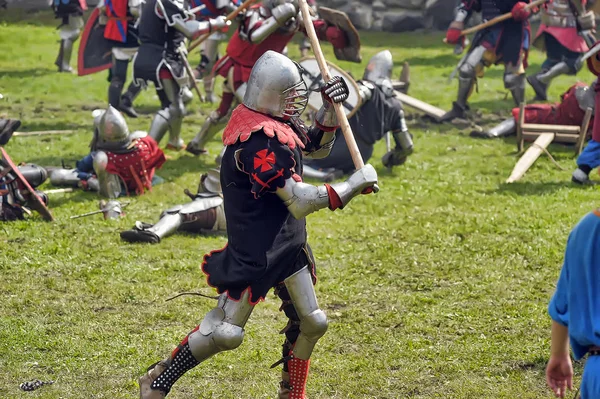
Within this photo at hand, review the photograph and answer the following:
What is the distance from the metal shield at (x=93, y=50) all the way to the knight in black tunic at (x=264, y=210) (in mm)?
7686

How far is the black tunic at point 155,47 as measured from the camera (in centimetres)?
984

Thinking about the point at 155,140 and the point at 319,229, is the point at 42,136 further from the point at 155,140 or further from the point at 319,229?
the point at 319,229

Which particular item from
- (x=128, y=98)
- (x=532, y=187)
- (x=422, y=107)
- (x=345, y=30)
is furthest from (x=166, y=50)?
(x=422, y=107)

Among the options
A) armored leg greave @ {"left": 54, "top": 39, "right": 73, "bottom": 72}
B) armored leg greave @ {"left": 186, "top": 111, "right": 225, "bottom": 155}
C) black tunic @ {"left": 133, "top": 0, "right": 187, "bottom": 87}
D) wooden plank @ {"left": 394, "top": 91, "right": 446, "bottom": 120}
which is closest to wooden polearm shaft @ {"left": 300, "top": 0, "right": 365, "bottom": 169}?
black tunic @ {"left": 133, "top": 0, "right": 187, "bottom": 87}

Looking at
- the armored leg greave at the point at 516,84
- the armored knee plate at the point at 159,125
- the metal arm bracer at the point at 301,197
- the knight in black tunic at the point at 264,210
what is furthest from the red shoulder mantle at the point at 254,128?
the armored leg greave at the point at 516,84

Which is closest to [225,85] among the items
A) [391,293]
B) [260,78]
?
[391,293]

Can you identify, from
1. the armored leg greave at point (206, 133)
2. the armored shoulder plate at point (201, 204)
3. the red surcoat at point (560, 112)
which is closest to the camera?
the armored shoulder plate at point (201, 204)

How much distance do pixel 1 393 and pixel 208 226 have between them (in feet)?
10.1

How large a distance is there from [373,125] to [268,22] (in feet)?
5.04

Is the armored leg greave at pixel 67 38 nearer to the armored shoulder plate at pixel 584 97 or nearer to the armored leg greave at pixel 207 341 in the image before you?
the armored shoulder plate at pixel 584 97

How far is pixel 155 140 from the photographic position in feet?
33.0

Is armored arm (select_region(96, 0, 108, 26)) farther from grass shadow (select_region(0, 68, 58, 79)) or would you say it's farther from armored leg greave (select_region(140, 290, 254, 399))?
armored leg greave (select_region(140, 290, 254, 399))

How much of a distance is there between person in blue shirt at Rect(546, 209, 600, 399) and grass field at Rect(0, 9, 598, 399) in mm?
2040

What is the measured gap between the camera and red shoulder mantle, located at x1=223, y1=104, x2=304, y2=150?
444 cm
